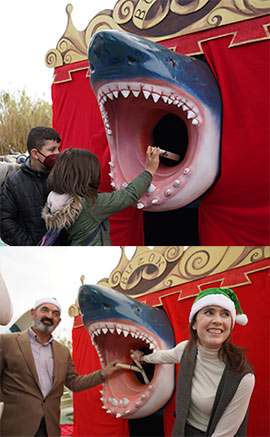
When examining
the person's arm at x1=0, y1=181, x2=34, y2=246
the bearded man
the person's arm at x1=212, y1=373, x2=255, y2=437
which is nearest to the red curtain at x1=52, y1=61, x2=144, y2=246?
the person's arm at x1=0, y1=181, x2=34, y2=246

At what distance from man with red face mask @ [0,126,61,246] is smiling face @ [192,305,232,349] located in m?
0.51

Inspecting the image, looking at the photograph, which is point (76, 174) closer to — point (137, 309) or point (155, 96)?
point (155, 96)

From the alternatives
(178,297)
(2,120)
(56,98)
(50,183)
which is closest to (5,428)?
(178,297)

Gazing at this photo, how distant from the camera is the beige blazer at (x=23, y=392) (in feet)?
4.93

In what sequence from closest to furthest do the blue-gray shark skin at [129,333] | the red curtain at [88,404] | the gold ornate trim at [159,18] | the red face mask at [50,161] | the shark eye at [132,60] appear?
the shark eye at [132,60] < the gold ornate trim at [159,18] < the red face mask at [50,161] < the blue-gray shark skin at [129,333] < the red curtain at [88,404]

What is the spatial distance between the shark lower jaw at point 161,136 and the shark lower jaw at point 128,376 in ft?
1.40

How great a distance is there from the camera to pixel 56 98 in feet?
5.57

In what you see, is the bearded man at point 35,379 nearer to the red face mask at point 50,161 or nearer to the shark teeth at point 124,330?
the shark teeth at point 124,330

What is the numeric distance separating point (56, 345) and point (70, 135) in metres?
0.66

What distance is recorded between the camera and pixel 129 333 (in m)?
1.60

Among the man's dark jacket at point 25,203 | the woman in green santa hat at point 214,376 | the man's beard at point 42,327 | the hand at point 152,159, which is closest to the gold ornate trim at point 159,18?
the hand at point 152,159

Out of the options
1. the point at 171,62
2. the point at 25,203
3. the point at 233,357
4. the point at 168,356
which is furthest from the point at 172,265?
the point at 171,62

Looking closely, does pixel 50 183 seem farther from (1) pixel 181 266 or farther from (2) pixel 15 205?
(1) pixel 181 266

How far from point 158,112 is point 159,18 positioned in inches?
10.6
